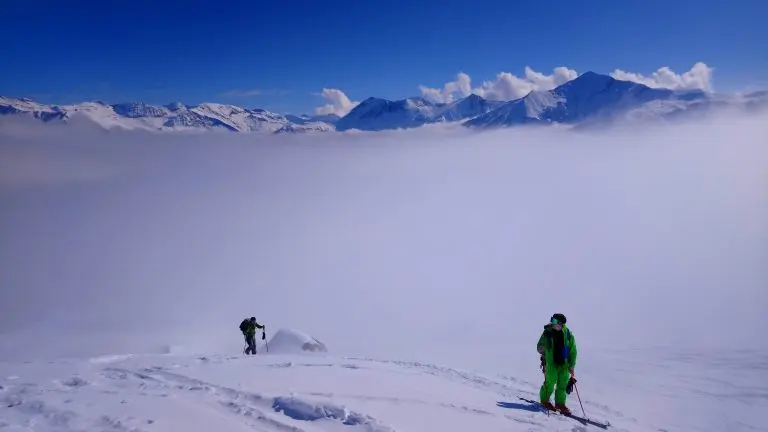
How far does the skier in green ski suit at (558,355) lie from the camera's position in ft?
34.3

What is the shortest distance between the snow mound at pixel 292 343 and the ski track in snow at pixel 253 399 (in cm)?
1216

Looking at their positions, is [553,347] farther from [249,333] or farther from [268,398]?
[249,333]

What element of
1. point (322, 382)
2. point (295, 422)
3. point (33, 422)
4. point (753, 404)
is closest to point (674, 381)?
point (753, 404)

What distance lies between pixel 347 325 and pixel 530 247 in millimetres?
109193

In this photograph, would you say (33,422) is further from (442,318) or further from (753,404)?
(442,318)

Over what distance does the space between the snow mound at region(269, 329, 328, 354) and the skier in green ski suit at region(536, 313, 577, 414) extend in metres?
17.1

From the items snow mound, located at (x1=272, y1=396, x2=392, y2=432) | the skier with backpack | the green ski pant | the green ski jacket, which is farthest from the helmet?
the skier with backpack

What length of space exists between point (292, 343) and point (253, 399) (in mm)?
16789

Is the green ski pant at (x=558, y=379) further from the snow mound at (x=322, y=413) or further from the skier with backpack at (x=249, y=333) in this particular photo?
the skier with backpack at (x=249, y=333)

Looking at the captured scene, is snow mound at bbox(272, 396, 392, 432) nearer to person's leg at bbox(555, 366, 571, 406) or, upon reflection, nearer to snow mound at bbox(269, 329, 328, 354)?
person's leg at bbox(555, 366, 571, 406)

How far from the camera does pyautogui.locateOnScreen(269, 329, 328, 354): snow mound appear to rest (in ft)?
83.5

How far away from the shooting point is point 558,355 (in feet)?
34.5

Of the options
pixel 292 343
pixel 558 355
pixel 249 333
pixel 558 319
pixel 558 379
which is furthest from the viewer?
pixel 292 343

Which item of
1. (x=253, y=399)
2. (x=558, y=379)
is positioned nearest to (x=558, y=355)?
(x=558, y=379)
